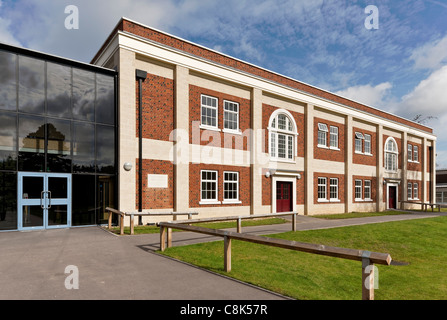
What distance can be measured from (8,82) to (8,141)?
7.50ft

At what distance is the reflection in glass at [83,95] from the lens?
1242cm

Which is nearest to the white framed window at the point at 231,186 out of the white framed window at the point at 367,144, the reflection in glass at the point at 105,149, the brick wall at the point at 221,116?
the brick wall at the point at 221,116

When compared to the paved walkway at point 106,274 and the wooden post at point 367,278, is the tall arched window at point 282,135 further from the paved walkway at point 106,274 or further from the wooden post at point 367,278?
the wooden post at point 367,278

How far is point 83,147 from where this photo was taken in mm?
12391

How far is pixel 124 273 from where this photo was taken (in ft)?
18.5

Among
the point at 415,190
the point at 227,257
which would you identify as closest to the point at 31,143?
the point at 227,257

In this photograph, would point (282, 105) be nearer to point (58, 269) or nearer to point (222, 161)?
point (222, 161)

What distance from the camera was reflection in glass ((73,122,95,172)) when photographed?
480 inches

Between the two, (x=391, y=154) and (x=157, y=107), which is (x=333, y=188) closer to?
(x=391, y=154)

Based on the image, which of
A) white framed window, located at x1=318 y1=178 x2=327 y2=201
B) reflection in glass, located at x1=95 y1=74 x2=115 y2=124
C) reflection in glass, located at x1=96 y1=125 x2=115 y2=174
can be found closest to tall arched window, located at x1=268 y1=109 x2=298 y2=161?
white framed window, located at x1=318 y1=178 x2=327 y2=201

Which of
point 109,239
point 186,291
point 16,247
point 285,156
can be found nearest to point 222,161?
point 285,156

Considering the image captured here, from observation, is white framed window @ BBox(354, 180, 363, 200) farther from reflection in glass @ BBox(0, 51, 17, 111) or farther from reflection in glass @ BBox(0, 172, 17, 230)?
reflection in glass @ BBox(0, 51, 17, 111)

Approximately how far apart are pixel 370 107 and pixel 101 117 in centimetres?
2308

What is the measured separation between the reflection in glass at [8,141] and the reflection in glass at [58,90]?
1.36 meters
